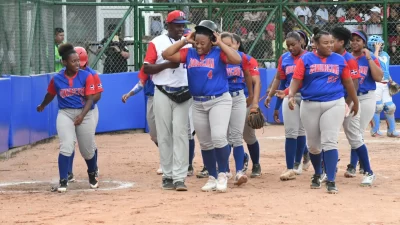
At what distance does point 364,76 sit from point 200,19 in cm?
920

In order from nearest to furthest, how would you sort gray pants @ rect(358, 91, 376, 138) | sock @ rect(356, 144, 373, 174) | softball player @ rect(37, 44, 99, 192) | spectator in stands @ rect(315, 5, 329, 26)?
softball player @ rect(37, 44, 99, 192)
sock @ rect(356, 144, 373, 174)
gray pants @ rect(358, 91, 376, 138)
spectator in stands @ rect(315, 5, 329, 26)

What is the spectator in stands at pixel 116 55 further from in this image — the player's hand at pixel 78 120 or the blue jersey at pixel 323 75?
the blue jersey at pixel 323 75

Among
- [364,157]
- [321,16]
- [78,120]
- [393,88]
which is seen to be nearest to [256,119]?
[364,157]

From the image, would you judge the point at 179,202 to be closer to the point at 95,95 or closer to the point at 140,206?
the point at 140,206

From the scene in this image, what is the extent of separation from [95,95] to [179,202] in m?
1.84

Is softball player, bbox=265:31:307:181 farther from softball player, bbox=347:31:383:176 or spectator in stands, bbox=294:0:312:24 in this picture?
spectator in stands, bbox=294:0:312:24

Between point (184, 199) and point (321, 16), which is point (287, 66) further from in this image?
point (321, 16)

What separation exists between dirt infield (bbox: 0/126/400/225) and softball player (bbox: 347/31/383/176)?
0.85 m

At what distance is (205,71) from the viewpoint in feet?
31.8

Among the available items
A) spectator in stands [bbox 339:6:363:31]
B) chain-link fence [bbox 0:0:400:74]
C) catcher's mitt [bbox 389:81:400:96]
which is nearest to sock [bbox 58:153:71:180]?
chain-link fence [bbox 0:0:400:74]

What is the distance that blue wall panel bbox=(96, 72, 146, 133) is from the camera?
58.3 feet

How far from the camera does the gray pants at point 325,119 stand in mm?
9734

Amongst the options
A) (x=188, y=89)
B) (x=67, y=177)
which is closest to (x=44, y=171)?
(x=67, y=177)

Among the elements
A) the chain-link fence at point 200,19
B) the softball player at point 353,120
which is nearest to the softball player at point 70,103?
the softball player at point 353,120
